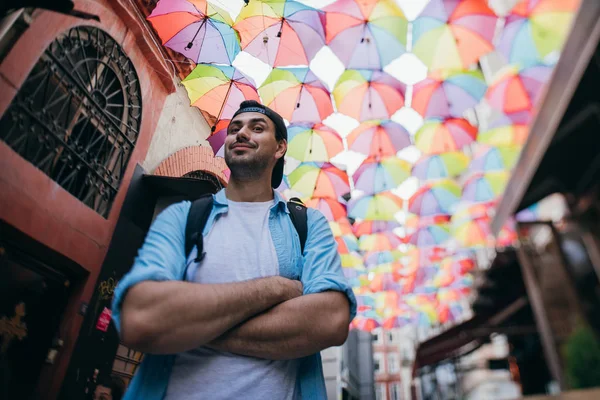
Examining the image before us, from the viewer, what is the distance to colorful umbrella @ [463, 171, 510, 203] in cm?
866

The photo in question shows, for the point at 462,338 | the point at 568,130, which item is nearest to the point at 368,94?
the point at 568,130

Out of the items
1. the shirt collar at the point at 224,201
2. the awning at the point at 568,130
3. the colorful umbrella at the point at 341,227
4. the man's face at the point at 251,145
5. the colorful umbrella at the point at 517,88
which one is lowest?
the shirt collar at the point at 224,201

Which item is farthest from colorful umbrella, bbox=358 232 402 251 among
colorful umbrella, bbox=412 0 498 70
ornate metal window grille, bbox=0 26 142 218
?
ornate metal window grille, bbox=0 26 142 218

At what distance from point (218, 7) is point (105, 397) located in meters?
5.69

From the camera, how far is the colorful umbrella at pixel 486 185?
866 centimetres

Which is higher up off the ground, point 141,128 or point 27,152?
point 141,128

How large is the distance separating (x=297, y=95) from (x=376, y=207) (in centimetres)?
380

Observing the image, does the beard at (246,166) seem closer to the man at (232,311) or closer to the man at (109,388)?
the man at (232,311)

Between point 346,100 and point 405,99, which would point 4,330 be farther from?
point 405,99

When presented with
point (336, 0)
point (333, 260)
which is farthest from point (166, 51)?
point (333, 260)

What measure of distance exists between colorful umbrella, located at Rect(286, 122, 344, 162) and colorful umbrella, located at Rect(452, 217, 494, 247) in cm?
519

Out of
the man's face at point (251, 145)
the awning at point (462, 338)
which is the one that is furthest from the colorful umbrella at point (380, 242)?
the man's face at point (251, 145)

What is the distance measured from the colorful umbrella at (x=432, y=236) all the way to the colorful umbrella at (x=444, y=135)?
10.7 feet

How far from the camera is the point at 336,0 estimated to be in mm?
→ 5547
